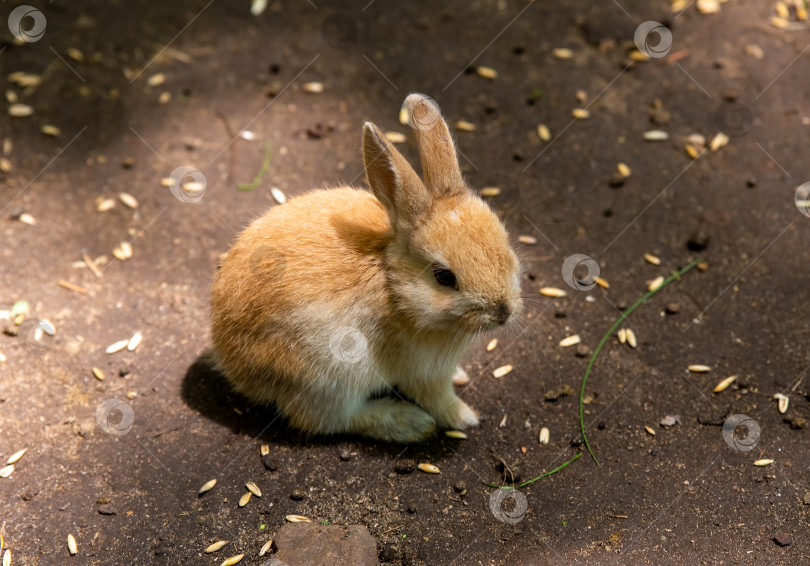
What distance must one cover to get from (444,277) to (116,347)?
263 centimetres

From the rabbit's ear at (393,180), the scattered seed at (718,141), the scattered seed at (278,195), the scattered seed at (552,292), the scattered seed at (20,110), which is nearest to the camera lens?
the rabbit's ear at (393,180)

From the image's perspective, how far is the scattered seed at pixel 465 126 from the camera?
7152 millimetres

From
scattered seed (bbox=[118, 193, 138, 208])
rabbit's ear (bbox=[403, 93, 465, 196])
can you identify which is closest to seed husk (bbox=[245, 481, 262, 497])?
rabbit's ear (bbox=[403, 93, 465, 196])

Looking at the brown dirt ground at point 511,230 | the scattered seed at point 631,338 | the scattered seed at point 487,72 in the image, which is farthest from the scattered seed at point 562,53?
the scattered seed at point 631,338

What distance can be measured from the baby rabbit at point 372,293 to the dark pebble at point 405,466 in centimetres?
15

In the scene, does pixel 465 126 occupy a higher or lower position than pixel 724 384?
higher

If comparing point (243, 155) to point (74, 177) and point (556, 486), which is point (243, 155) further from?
point (556, 486)

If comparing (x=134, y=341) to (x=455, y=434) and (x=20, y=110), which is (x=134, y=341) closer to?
(x=455, y=434)

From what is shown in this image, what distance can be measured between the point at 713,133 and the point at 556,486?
13.0ft

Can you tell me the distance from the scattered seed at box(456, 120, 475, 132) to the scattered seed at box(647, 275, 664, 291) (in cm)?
220

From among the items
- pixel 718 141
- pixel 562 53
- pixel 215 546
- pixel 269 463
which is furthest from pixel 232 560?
pixel 562 53

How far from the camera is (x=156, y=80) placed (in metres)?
7.58

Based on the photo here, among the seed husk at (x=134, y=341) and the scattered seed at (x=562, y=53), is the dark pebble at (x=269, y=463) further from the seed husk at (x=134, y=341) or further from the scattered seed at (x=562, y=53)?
the scattered seed at (x=562, y=53)

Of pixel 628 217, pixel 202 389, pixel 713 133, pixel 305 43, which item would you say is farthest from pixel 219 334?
pixel 713 133
